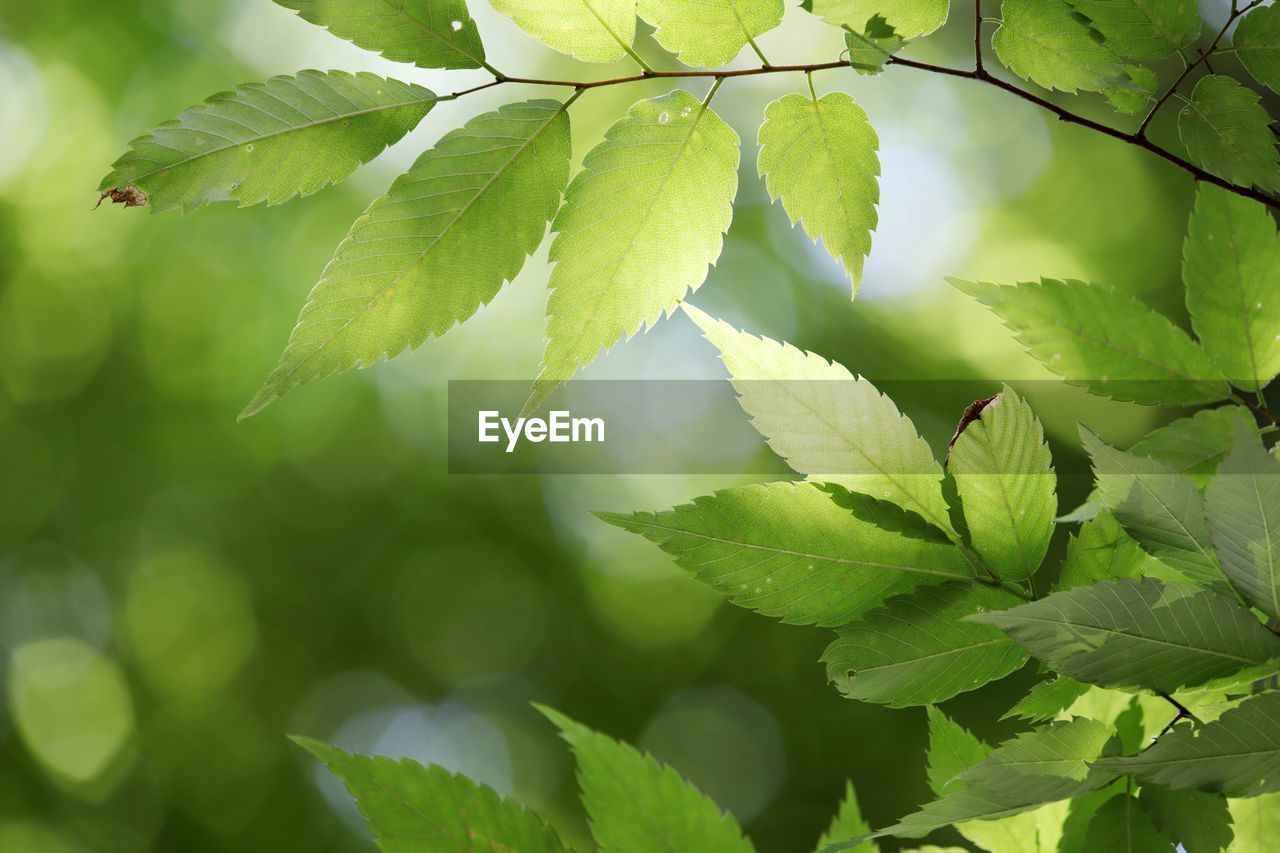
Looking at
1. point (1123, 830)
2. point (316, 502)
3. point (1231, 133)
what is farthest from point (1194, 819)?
point (316, 502)

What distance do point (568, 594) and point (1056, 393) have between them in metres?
2.48

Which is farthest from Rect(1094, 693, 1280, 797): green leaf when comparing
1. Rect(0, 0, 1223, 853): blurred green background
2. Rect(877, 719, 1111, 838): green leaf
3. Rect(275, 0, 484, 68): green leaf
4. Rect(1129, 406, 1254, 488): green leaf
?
Rect(0, 0, 1223, 853): blurred green background

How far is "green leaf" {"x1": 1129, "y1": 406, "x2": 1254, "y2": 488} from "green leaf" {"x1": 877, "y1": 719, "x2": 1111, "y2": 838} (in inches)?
4.9

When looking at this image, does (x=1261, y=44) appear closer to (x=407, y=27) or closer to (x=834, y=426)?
(x=834, y=426)

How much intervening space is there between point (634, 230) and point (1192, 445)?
0.24 meters

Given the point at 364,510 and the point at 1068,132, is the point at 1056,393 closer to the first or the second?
the point at 1068,132

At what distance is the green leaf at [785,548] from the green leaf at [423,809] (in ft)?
0.40

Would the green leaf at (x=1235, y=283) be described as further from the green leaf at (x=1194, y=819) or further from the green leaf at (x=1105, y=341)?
the green leaf at (x=1194, y=819)

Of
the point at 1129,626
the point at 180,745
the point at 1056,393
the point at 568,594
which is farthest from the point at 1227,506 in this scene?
the point at 180,745

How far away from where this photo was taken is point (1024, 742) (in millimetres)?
292

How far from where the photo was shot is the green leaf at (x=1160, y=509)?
29cm

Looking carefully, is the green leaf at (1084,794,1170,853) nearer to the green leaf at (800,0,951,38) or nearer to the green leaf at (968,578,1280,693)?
the green leaf at (968,578,1280,693)

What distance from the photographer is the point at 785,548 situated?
33 centimetres

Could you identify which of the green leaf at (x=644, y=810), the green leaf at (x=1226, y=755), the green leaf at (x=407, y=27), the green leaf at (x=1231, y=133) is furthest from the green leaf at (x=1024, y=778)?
the green leaf at (x=407, y=27)
